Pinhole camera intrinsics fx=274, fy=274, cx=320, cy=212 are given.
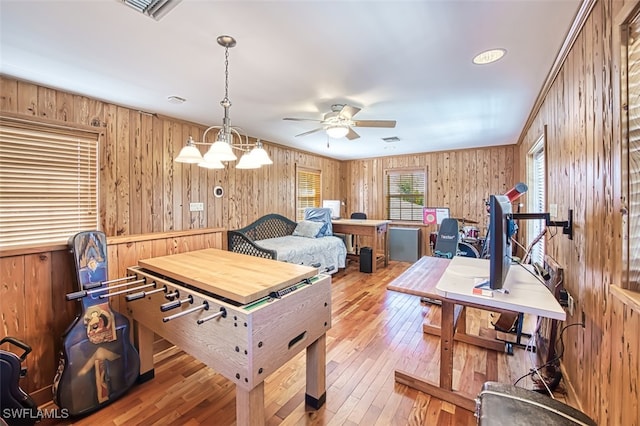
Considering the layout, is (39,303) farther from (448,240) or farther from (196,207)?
(448,240)

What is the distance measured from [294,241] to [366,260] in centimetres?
145

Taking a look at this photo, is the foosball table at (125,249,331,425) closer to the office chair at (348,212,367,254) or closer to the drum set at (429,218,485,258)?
the drum set at (429,218,485,258)

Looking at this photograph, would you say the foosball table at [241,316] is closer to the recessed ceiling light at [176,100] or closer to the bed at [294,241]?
the recessed ceiling light at [176,100]

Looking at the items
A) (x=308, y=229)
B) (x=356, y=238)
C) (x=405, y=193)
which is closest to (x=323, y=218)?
(x=308, y=229)

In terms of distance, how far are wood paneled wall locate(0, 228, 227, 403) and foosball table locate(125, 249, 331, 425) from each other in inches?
16.5

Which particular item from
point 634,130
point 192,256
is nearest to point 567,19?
point 634,130

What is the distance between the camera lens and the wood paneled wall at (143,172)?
2451mm

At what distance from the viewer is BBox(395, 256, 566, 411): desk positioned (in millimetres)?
1365

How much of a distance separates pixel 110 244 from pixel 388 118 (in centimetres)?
321

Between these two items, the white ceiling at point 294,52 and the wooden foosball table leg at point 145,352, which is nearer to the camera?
the white ceiling at point 294,52

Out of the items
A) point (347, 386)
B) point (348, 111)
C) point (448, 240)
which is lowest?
point (347, 386)

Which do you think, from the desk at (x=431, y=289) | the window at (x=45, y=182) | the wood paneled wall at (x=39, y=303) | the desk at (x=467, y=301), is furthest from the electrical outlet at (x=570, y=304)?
the window at (x=45, y=182)

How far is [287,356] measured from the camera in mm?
1528

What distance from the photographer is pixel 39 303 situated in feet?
6.32
